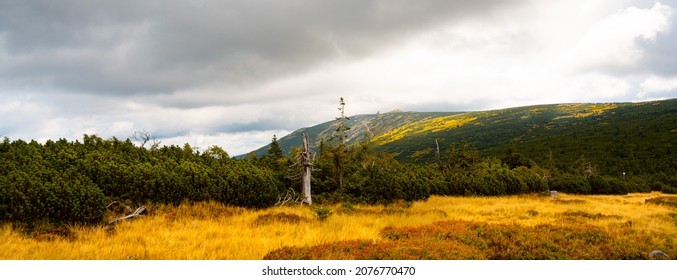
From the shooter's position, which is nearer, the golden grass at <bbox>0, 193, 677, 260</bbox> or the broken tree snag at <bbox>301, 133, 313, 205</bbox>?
the golden grass at <bbox>0, 193, 677, 260</bbox>

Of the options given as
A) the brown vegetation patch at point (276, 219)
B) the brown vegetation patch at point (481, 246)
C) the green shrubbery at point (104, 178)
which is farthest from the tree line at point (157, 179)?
the brown vegetation patch at point (481, 246)

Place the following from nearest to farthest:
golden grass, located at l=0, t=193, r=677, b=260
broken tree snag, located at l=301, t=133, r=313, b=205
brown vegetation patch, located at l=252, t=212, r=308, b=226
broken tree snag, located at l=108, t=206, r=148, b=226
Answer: golden grass, located at l=0, t=193, r=677, b=260, broken tree snag, located at l=108, t=206, r=148, b=226, brown vegetation patch, located at l=252, t=212, r=308, b=226, broken tree snag, located at l=301, t=133, r=313, b=205

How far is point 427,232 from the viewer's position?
1046 centimetres

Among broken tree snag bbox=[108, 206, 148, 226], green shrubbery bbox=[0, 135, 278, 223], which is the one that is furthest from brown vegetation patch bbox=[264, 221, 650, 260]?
green shrubbery bbox=[0, 135, 278, 223]

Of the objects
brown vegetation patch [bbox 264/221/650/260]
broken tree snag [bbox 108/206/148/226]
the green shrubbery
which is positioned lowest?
brown vegetation patch [bbox 264/221/650/260]

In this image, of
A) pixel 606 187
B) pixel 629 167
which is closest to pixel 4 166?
pixel 606 187

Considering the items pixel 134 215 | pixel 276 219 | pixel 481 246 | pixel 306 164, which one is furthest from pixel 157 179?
pixel 481 246

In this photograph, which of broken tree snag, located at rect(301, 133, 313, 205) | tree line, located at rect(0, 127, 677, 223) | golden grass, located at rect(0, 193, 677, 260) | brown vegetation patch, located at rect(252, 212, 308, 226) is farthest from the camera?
broken tree snag, located at rect(301, 133, 313, 205)

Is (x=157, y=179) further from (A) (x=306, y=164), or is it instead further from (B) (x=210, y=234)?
(A) (x=306, y=164)

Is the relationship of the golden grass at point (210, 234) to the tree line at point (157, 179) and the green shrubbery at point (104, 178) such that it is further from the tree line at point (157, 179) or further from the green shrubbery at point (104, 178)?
the tree line at point (157, 179)

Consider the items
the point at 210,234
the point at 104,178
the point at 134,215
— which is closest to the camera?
the point at 210,234

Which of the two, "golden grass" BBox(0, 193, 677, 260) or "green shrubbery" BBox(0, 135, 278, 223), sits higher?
"green shrubbery" BBox(0, 135, 278, 223)

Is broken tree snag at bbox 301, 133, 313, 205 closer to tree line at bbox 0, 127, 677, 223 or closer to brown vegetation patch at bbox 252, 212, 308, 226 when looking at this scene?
tree line at bbox 0, 127, 677, 223

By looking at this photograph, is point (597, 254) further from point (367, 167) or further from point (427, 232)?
point (367, 167)
